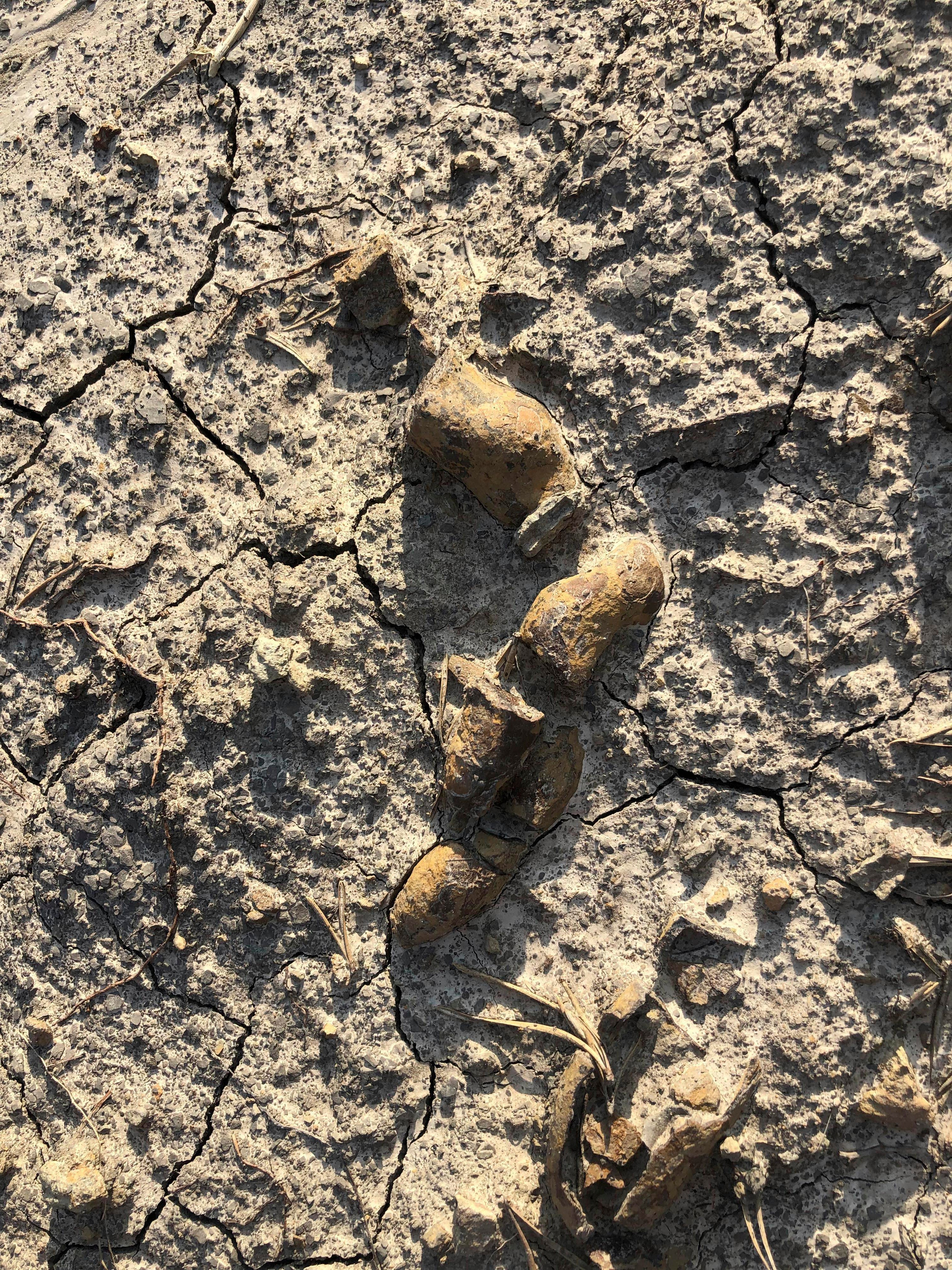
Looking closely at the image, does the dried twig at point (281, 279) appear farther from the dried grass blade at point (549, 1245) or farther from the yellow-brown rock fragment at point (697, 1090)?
the dried grass blade at point (549, 1245)

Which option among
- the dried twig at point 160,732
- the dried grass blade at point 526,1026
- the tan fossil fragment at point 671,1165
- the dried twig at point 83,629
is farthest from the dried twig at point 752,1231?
the dried twig at point 83,629

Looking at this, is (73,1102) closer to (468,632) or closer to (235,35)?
(468,632)

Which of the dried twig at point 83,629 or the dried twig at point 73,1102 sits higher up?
the dried twig at point 83,629

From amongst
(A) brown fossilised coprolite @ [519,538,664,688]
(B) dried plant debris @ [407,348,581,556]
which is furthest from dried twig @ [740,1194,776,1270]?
(B) dried plant debris @ [407,348,581,556]

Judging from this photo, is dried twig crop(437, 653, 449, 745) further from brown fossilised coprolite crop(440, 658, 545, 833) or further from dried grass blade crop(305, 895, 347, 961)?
dried grass blade crop(305, 895, 347, 961)

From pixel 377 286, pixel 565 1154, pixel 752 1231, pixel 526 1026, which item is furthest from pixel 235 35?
pixel 752 1231
